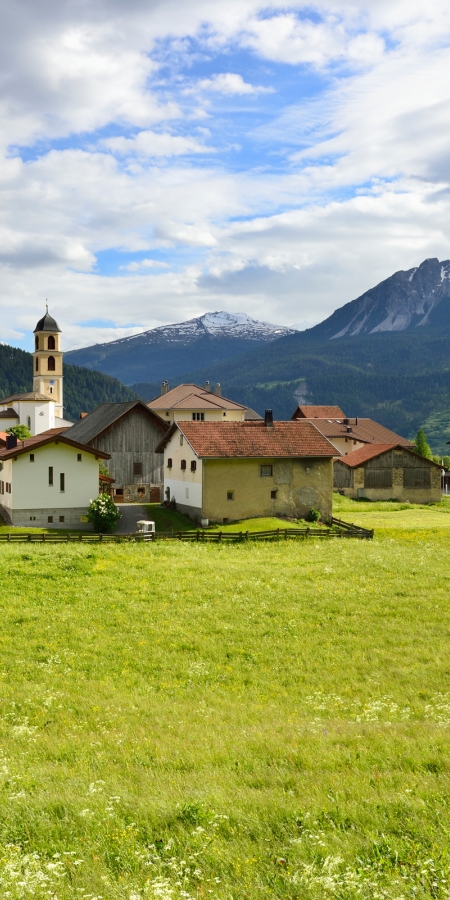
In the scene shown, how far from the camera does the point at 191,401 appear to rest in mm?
107000

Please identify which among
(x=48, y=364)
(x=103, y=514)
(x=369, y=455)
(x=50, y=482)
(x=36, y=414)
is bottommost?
(x=103, y=514)

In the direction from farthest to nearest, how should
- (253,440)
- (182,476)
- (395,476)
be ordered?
1. (395,476)
2. (182,476)
3. (253,440)

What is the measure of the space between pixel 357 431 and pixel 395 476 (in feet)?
103

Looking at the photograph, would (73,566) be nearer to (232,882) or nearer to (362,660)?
(362,660)

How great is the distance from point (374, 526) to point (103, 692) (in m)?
35.5

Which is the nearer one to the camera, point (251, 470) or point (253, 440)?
point (251, 470)

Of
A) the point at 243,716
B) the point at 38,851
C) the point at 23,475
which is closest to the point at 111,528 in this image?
the point at 23,475

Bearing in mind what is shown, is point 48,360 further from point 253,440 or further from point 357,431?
point 253,440

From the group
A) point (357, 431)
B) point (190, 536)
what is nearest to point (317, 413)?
point (357, 431)

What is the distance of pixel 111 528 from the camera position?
50.6 metres

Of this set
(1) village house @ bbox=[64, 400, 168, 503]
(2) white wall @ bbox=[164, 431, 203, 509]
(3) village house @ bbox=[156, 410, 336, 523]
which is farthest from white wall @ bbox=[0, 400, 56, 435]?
(3) village house @ bbox=[156, 410, 336, 523]

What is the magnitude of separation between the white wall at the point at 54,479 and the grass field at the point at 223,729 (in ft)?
49.9

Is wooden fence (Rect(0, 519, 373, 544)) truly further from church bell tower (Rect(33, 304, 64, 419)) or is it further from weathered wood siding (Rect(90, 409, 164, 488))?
church bell tower (Rect(33, 304, 64, 419))

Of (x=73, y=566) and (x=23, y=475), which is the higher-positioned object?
(x=23, y=475)
